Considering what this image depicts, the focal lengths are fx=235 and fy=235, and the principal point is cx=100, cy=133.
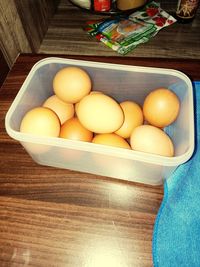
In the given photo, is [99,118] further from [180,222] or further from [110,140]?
[180,222]

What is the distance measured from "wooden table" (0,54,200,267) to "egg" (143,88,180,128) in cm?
13

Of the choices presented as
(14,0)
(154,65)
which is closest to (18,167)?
(154,65)

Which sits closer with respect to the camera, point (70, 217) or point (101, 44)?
point (70, 217)

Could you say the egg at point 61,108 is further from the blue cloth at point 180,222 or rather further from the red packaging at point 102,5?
the red packaging at point 102,5

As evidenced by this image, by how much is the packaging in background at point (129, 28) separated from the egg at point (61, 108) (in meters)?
0.35

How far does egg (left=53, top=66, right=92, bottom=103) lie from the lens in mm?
457

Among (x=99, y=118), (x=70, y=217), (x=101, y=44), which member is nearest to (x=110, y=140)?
(x=99, y=118)

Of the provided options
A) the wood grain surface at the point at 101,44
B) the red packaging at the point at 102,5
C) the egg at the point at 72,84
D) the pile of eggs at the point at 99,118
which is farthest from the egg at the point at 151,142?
the red packaging at the point at 102,5

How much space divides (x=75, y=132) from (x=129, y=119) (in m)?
0.11

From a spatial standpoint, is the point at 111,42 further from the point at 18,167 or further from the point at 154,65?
the point at 18,167

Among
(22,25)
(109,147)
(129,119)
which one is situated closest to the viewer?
(109,147)

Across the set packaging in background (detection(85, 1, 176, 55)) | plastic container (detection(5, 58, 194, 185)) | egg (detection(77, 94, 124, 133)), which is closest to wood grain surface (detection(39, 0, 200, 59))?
packaging in background (detection(85, 1, 176, 55))

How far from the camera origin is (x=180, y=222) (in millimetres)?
385

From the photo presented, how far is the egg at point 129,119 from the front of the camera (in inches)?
17.7
